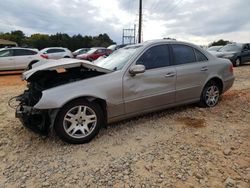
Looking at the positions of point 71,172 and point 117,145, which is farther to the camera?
point 117,145

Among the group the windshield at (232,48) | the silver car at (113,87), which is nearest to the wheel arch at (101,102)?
the silver car at (113,87)

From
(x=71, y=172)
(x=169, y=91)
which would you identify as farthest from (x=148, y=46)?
(x=71, y=172)

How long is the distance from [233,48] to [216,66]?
41.3ft

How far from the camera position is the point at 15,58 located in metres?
13.6

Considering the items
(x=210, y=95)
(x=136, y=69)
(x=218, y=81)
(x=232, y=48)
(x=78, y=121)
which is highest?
(x=232, y=48)

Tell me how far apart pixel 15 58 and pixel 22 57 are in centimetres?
38

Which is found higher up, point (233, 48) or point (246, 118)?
point (233, 48)

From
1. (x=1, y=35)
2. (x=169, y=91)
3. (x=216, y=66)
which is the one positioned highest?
(x=1, y=35)

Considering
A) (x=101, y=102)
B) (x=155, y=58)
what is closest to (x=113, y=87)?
(x=101, y=102)

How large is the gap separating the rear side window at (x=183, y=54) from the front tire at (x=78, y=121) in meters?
2.01

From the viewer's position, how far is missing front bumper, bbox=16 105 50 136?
3531mm

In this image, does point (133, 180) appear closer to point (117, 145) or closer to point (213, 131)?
point (117, 145)

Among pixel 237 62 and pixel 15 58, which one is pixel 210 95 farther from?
pixel 237 62

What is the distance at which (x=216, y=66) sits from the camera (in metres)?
5.38
